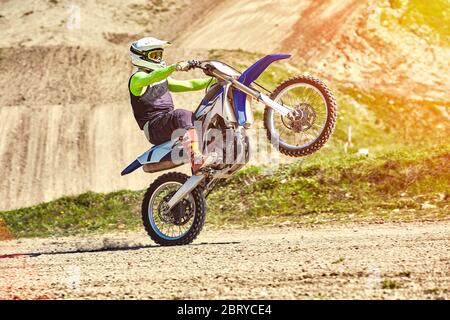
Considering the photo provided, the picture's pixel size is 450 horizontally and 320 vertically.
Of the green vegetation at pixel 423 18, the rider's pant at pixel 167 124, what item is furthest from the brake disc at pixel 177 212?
the green vegetation at pixel 423 18

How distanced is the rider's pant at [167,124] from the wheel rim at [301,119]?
126cm

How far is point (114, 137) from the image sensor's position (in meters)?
38.2

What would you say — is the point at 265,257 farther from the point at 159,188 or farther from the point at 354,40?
the point at 354,40

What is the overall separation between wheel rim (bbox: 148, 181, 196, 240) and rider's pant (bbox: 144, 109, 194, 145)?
2.82 feet

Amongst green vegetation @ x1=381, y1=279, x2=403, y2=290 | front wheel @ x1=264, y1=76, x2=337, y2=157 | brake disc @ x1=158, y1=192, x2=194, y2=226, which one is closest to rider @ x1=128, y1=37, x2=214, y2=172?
brake disc @ x1=158, y1=192, x2=194, y2=226

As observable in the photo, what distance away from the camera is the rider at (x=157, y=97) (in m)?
11.5

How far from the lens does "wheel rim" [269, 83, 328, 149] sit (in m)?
11.2

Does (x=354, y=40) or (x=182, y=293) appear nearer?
(x=182, y=293)

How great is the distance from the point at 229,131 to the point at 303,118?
3.52 feet

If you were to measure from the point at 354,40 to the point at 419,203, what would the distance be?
31.1m

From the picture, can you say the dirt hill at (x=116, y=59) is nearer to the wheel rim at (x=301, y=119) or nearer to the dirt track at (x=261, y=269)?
the dirt track at (x=261, y=269)

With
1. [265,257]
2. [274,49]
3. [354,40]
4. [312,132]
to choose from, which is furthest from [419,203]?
[274,49]

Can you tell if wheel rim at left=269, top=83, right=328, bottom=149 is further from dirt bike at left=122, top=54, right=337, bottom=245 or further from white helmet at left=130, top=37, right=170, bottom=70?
white helmet at left=130, top=37, right=170, bottom=70

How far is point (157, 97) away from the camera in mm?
11922
